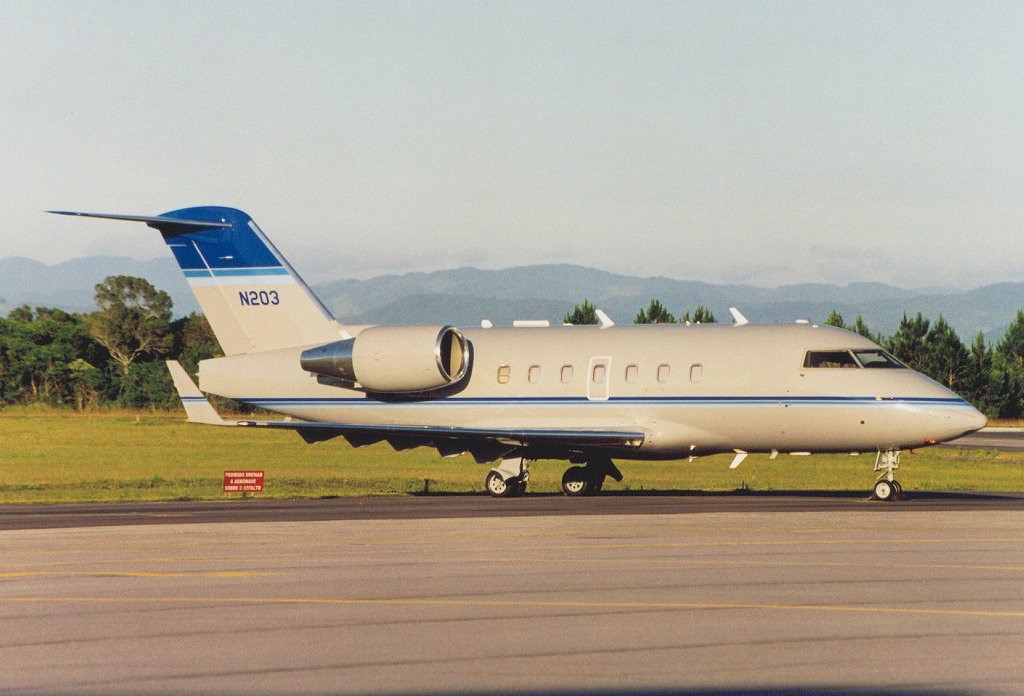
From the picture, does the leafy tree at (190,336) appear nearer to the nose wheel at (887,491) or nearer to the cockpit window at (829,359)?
the cockpit window at (829,359)

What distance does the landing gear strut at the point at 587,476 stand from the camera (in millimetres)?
30750

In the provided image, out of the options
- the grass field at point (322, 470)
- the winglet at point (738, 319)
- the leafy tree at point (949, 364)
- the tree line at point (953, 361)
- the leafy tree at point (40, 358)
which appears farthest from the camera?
the leafy tree at point (949, 364)

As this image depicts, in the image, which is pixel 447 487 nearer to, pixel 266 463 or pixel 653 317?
pixel 266 463

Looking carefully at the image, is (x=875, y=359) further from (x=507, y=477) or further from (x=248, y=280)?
(x=248, y=280)

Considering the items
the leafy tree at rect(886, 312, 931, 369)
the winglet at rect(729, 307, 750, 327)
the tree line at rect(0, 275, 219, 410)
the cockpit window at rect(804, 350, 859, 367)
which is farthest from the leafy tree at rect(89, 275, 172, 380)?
the cockpit window at rect(804, 350, 859, 367)

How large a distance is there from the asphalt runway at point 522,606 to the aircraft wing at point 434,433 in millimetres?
6204

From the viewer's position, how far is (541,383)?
30469mm

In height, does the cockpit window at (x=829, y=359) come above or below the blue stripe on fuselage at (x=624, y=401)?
above

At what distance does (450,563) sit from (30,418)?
61360 mm

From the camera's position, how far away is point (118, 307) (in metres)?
123

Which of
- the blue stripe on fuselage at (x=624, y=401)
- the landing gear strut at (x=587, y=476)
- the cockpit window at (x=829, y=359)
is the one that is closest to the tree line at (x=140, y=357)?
the blue stripe on fuselage at (x=624, y=401)

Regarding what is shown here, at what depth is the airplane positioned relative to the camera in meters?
27.6

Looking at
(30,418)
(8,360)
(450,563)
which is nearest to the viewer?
(450,563)

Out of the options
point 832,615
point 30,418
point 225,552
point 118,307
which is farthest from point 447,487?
point 118,307
